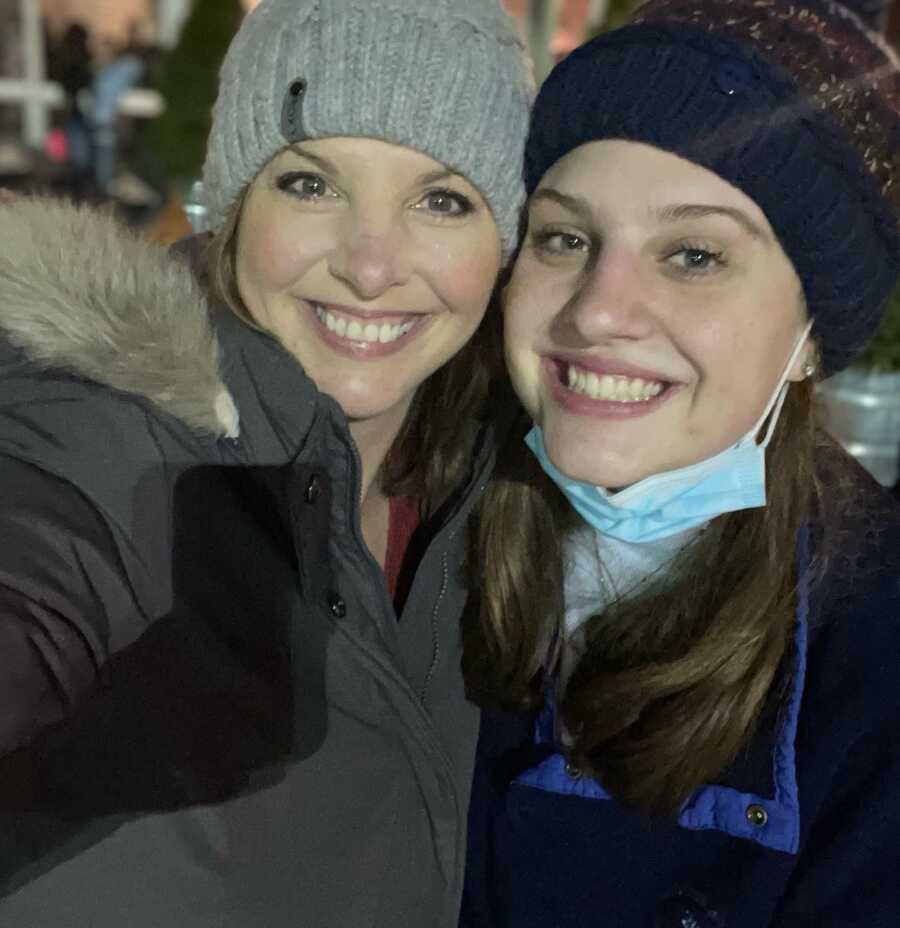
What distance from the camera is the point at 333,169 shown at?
1.51 metres

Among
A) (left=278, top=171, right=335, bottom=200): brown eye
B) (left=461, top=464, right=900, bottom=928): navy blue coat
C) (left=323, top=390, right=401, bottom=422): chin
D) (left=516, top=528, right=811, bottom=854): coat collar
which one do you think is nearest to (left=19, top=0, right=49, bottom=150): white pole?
(left=278, top=171, right=335, bottom=200): brown eye

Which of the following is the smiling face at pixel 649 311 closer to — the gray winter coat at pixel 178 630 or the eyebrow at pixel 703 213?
the eyebrow at pixel 703 213

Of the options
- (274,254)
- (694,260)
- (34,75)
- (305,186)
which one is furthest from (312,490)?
(34,75)

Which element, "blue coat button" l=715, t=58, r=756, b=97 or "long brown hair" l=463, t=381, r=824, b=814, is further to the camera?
"long brown hair" l=463, t=381, r=824, b=814

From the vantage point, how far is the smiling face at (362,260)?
1.51 m

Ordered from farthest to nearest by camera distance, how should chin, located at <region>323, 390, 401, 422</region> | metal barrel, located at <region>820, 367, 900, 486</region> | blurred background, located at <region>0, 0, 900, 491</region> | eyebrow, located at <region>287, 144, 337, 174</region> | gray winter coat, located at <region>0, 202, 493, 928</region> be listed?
blurred background, located at <region>0, 0, 900, 491</region> → metal barrel, located at <region>820, 367, 900, 486</region> → chin, located at <region>323, 390, 401, 422</region> → eyebrow, located at <region>287, 144, 337, 174</region> → gray winter coat, located at <region>0, 202, 493, 928</region>

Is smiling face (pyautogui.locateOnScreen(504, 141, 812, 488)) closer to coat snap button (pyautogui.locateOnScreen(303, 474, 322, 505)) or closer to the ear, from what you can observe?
the ear

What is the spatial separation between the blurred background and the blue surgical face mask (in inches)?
147

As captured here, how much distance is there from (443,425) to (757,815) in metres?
0.96

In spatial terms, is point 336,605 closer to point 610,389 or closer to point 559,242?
point 610,389

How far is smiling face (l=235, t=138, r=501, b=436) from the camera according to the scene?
4.96 feet

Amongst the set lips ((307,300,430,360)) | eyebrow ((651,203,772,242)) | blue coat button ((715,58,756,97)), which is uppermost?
blue coat button ((715,58,756,97))

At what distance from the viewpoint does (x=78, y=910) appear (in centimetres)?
110

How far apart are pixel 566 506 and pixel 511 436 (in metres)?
0.20
